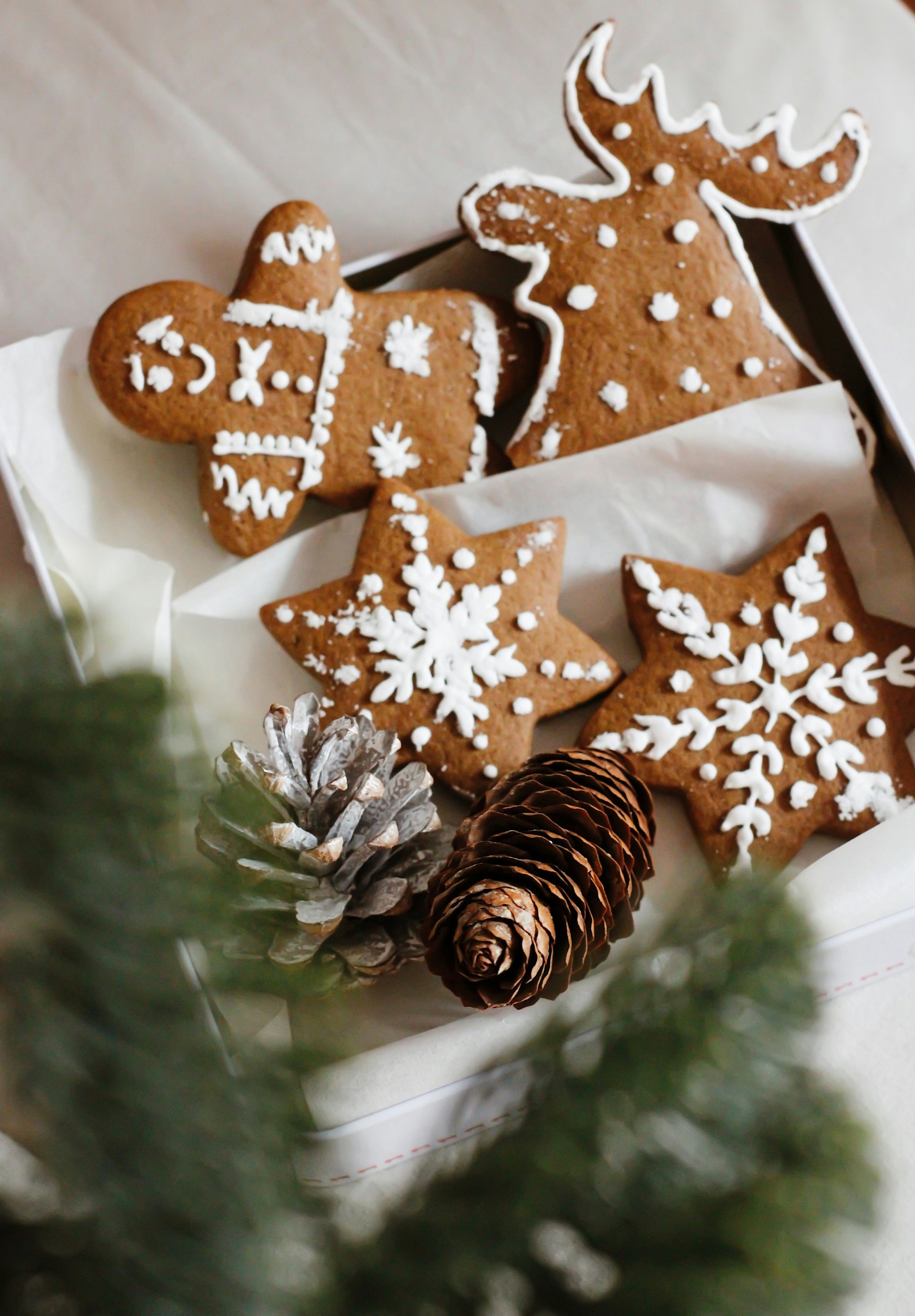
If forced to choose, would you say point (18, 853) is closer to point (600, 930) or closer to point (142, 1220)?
point (142, 1220)

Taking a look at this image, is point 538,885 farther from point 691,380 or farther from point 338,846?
point 691,380

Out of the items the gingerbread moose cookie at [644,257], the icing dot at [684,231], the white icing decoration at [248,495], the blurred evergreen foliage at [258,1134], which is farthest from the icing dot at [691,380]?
the blurred evergreen foliage at [258,1134]

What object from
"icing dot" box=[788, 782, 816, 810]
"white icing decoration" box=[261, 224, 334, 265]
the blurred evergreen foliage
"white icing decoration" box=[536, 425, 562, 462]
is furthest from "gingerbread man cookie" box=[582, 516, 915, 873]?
the blurred evergreen foliage

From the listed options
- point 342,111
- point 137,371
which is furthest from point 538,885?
point 342,111

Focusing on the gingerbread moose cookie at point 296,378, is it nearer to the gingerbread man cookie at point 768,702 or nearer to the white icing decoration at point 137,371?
the white icing decoration at point 137,371

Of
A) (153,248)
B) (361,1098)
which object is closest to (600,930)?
(361,1098)

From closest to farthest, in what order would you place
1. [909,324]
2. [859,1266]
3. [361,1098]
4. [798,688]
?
1. [859,1266]
2. [361,1098]
3. [798,688]
4. [909,324]

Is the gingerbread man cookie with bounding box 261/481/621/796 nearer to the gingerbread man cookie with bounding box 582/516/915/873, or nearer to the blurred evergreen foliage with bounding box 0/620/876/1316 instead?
the gingerbread man cookie with bounding box 582/516/915/873
